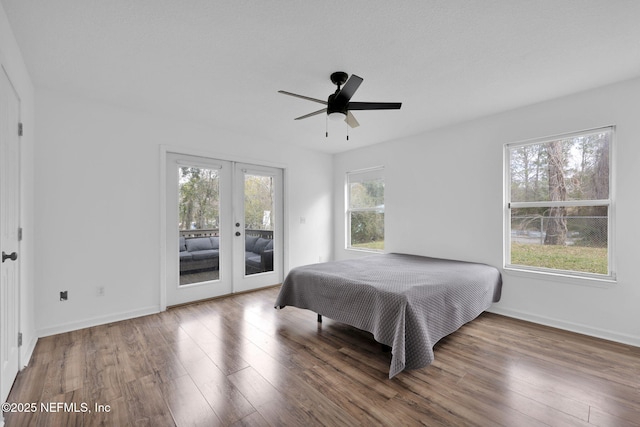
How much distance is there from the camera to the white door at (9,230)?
1.70 metres

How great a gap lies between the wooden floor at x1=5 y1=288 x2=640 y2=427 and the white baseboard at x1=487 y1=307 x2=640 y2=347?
0.39ft

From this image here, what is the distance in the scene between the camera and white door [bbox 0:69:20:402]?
67.1 inches

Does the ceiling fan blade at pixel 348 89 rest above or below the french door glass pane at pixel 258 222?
above

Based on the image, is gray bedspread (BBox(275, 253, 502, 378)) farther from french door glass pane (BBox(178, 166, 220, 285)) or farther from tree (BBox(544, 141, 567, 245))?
french door glass pane (BBox(178, 166, 220, 285))

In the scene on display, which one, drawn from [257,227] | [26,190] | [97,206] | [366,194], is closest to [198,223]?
[257,227]

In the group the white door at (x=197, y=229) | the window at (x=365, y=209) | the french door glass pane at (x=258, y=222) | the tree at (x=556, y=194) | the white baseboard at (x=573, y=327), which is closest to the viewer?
the white baseboard at (x=573, y=327)

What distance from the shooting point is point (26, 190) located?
94.8 inches

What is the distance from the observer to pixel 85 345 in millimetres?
2529

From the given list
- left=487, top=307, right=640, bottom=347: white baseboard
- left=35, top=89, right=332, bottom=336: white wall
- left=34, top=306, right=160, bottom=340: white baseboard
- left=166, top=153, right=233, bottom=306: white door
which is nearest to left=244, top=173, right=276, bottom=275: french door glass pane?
left=166, top=153, right=233, bottom=306: white door

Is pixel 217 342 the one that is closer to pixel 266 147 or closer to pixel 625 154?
pixel 266 147

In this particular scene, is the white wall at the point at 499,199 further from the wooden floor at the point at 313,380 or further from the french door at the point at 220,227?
the french door at the point at 220,227

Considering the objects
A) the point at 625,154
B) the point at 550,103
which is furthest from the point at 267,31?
the point at 625,154

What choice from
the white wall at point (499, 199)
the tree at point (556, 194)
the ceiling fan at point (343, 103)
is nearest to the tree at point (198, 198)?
the ceiling fan at point (343, 103)

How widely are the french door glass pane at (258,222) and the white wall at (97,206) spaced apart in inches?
36.5
